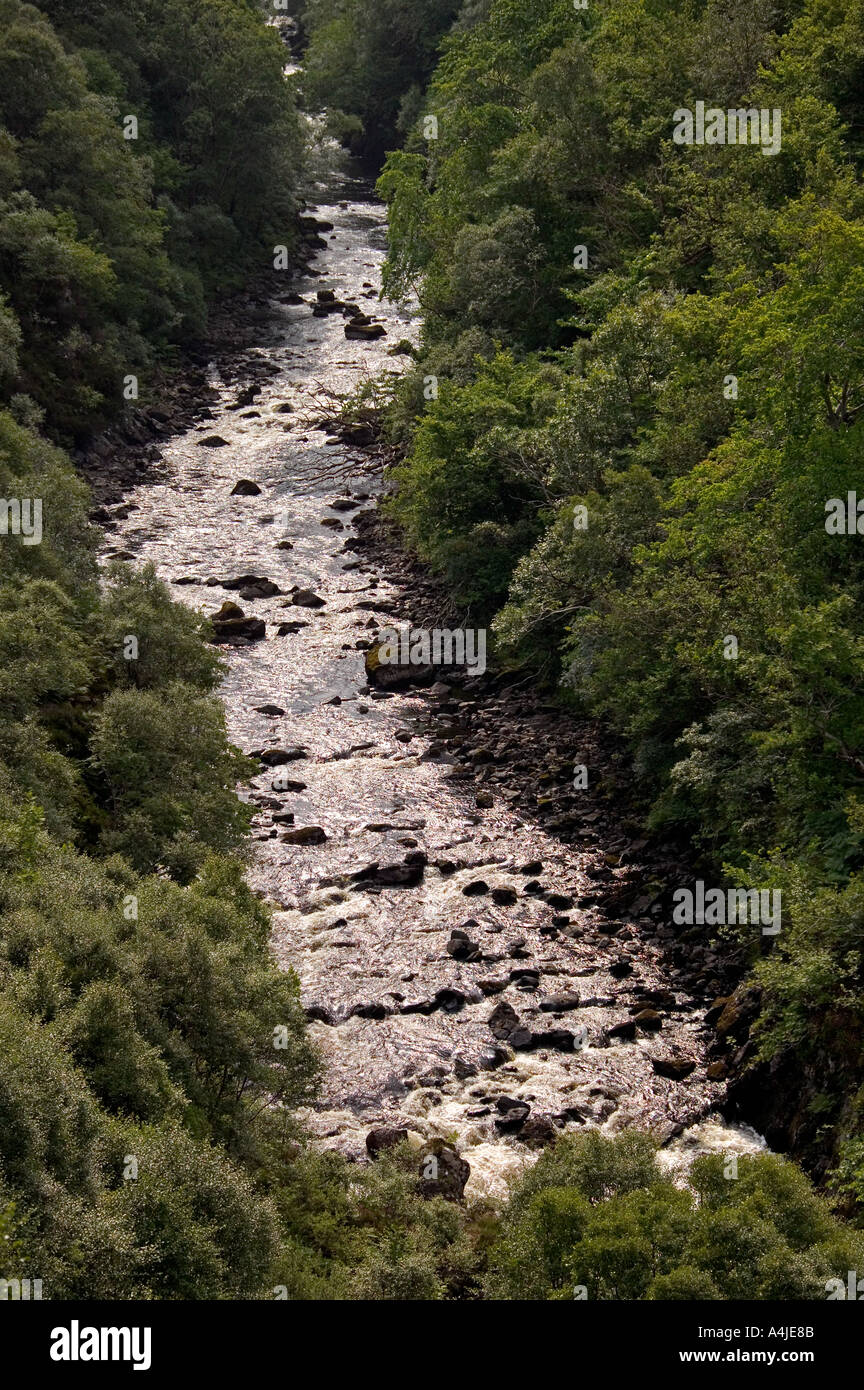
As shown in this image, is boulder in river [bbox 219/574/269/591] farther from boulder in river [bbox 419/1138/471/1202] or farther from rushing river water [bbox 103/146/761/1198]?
boulder in river [bbox 419/1138/471/1202]

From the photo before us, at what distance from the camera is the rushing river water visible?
2516cm

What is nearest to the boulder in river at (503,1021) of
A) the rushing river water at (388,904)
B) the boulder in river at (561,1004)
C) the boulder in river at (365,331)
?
the rushing river water at (388,904)

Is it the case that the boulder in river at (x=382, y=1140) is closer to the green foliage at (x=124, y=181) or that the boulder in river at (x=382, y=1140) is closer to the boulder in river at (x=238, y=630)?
the boulder in river at (x=238, y=630)

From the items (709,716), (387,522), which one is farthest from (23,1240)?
(387,522)

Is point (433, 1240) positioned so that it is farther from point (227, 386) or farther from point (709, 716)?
point (227, 386)

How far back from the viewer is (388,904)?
1240 inches

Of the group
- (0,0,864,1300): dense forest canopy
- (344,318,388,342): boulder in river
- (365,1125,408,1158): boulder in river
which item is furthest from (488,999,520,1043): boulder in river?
(344,318,388,342): boulder in river

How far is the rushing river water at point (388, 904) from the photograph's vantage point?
82.5ft

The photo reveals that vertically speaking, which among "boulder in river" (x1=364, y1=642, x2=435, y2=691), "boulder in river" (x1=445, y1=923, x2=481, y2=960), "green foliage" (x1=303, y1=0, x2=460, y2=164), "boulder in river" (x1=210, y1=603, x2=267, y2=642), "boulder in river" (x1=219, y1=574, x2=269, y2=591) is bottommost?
"boulder in river" (x1=445, y1=923, x2=481, y2=960)

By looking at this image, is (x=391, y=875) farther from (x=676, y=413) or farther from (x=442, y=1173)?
(x=676, y=413)

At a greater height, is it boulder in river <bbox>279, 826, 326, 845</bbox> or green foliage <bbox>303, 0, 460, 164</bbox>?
green foliage <bbox>303, 0, 460, 164</bbox>

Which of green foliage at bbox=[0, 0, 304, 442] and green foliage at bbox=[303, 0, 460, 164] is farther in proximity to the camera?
green foliage at bbox=[303, 0, 460, 164]

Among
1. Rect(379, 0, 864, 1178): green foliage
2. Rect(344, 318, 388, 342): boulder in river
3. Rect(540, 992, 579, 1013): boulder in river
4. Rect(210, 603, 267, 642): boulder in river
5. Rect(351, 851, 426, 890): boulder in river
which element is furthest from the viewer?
Rect(344, 318, 388, 342): boulder in river
